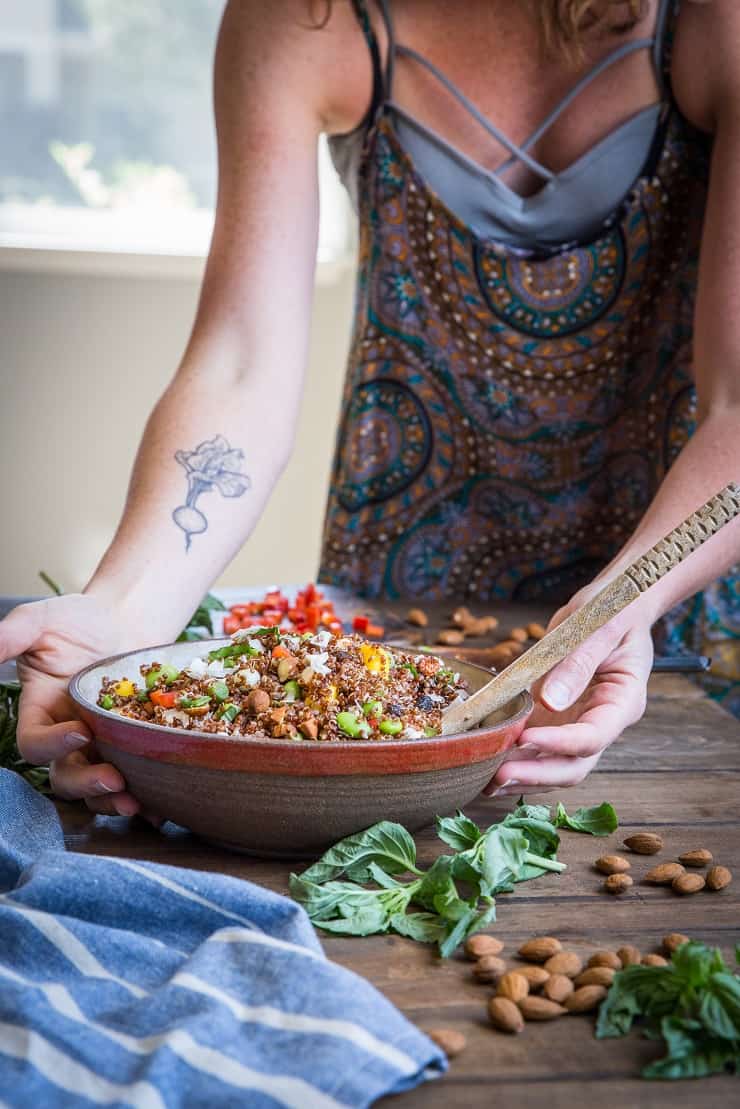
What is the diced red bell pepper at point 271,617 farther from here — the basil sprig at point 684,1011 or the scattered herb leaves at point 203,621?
the basil sprig at point 684,1011

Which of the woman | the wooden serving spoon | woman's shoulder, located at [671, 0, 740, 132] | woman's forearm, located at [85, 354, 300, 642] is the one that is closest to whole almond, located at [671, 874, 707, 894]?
the wooden serving spoon

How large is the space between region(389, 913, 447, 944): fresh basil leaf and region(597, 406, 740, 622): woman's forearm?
52cm

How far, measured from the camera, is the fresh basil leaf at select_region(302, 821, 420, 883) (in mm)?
909

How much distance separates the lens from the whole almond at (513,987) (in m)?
0.75

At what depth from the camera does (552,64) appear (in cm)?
178

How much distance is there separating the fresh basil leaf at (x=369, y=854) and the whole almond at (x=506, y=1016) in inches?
7.3

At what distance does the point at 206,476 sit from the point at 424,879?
70cm

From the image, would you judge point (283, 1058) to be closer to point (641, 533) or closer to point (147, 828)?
point (147, 828)

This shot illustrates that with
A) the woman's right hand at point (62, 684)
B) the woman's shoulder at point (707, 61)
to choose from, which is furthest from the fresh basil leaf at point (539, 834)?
the woman's shoulder at point (707, 61)

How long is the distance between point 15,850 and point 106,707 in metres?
0.15

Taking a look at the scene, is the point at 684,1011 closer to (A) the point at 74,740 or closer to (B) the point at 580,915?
(B) the point at 580,915

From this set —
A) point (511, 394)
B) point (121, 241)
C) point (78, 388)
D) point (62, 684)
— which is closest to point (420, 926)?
point (62, 684)

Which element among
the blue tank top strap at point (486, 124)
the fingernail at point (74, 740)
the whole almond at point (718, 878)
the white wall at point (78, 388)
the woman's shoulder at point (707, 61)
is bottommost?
the white wall at point (78, 388)

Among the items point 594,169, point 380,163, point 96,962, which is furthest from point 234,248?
point 96,962
